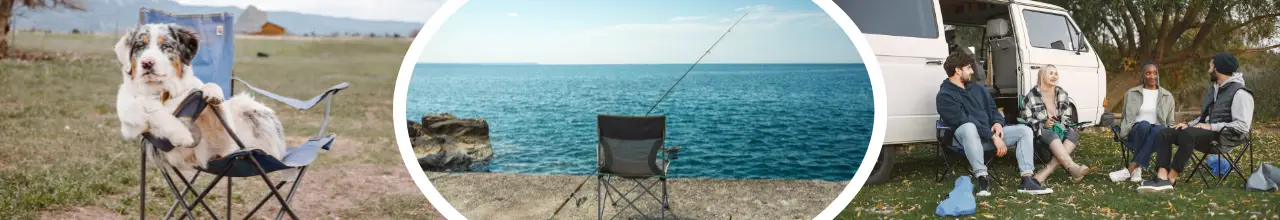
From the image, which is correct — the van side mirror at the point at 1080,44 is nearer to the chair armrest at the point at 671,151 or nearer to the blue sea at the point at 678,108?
the blue sea at the point at 678,108

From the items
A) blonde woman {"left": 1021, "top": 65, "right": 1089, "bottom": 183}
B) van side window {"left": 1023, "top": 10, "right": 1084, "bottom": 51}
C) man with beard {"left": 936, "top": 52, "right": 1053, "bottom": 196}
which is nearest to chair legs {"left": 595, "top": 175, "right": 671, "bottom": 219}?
man with beard {"left": 936, "top": 52, "right": 1053, "bottom": 196}

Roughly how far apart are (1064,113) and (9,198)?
18.5 ft

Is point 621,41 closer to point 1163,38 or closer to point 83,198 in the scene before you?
point 83,198

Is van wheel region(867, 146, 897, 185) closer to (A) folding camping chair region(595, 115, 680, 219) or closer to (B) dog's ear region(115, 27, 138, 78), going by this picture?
(A) folding camping chair region(595, 115, 680, 219)

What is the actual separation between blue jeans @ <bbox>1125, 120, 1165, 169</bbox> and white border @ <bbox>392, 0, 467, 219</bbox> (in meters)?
3.53

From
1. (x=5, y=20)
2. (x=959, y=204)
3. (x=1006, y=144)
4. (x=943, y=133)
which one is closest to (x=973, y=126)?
(x=943, y=133)

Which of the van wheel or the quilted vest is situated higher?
the quilted vest

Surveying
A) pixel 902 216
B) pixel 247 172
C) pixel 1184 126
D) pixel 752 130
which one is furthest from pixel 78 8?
pixel 1184 126

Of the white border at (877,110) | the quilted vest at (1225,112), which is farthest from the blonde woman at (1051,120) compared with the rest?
the white border at (877,110)

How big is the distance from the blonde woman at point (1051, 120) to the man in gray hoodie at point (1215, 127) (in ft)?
1.19

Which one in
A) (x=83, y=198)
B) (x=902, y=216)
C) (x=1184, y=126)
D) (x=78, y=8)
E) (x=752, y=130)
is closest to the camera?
(x=902, y=216)

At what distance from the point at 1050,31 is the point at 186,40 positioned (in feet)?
16.0

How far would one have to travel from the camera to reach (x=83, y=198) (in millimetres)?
4711

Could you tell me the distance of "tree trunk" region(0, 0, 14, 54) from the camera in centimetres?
1070
